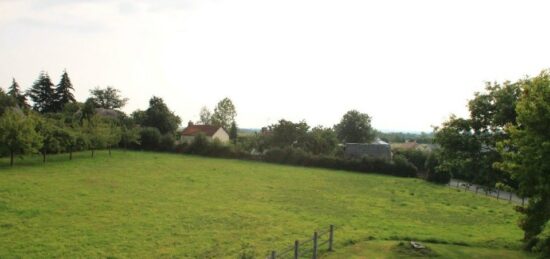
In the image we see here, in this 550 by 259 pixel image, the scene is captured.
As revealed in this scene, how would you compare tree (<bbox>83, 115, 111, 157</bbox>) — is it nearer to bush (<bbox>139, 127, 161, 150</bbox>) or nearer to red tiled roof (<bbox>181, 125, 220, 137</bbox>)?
bush (<bbox>139, 127, 161, 150</bbox>)

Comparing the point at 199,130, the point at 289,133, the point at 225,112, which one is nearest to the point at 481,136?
the point at 289,133

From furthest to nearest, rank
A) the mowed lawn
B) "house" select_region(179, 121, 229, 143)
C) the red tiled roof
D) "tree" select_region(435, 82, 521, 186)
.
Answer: "house" select_region(179, 121, 229, 143) → the red tiled roof → "tree" select_region(435, 82, 521, 186) → the mowed lawn

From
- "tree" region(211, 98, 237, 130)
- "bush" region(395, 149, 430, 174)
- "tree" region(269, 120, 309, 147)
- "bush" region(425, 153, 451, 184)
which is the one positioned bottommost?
"bush" region(425, 153, 451, 184)

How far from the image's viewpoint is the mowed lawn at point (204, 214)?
15.6 meters

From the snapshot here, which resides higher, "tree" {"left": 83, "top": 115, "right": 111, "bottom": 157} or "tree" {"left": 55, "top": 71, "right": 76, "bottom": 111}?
"tree" {"left": 55, "top": 71, "right": 76, "bottom": 111}

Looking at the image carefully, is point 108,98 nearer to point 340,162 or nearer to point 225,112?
point 225,112

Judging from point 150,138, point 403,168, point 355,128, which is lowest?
point 403,168

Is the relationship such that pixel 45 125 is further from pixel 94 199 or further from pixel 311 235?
pixel 311 235

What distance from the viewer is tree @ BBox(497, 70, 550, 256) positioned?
11383 mm

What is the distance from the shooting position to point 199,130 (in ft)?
256

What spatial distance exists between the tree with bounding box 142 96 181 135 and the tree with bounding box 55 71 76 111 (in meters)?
16.2

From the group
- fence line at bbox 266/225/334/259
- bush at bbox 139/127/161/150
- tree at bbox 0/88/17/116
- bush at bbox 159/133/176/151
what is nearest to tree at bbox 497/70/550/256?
fence line at bbox 266/225/334/259

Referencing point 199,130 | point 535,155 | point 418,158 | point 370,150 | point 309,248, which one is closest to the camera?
point 535,155

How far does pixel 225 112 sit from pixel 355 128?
105ft
